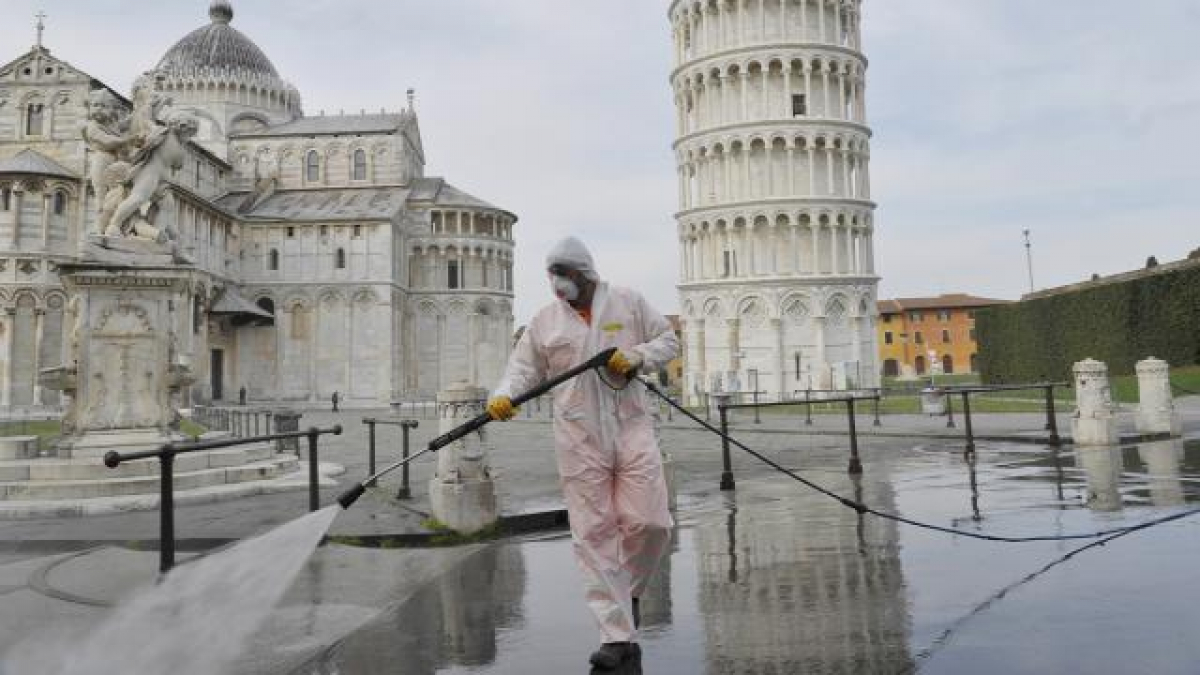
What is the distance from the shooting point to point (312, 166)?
65.1 metres

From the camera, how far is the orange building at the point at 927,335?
9900 centimetres

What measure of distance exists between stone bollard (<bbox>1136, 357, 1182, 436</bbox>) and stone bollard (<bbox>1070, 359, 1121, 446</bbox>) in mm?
2350

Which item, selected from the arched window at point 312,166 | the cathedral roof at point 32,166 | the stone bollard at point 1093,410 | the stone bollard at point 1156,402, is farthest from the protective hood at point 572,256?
the arched window at point 312,166

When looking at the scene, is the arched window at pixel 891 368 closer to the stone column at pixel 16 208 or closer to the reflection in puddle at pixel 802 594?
the stone column at pixel 16 208

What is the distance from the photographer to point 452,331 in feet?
213

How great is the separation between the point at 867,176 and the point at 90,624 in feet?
172

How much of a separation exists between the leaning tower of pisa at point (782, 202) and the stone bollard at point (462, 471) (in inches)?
1614

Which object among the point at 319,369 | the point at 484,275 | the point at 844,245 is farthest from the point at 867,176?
the point at 319,369

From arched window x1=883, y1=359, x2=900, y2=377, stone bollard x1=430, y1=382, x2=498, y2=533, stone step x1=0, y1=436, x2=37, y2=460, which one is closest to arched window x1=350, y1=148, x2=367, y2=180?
stone step x1=0, y1=436, x2=37, y2=460

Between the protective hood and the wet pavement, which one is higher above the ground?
the protective hood

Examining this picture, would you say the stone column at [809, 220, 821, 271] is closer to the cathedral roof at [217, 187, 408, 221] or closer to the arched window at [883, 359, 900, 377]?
the cathedral roof at [217, 187, 408, 221]

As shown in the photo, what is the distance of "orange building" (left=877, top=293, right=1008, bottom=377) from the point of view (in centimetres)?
9900

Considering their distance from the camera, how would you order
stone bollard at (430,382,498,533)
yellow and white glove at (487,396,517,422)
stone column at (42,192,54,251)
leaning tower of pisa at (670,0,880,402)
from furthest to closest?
leaning tower of pisa at (670,0,880,402)
stone column at (42,192,54,251)
stone bollard at (430,382,498,533)
yellow and white glove at (487,396,517,422)

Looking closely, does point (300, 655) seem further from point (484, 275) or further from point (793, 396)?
point (484, 275)
